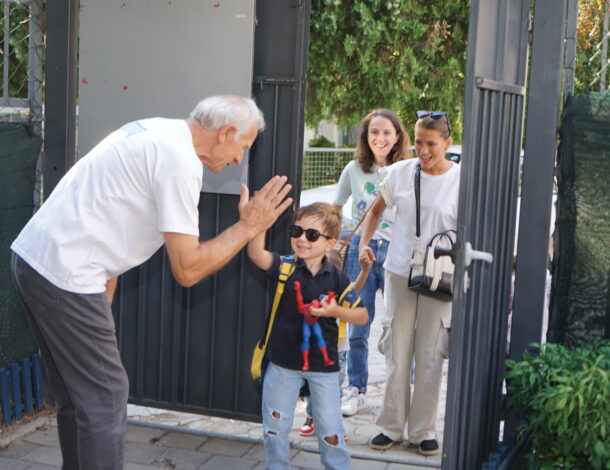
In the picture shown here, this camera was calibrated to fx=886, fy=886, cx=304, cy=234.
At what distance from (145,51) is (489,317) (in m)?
2.42

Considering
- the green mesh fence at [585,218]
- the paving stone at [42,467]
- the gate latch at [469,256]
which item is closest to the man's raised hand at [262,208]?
the gate latch at [469,256]

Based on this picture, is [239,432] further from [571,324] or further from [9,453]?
[571,324]

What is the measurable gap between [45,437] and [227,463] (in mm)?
1062

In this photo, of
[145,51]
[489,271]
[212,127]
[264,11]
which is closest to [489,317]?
[489,271]

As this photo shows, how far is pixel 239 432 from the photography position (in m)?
5.17

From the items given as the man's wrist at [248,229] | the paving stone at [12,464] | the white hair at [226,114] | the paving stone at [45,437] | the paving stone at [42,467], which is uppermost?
the white hair at [226,114]

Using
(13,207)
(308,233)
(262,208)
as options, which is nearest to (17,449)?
(13,207)

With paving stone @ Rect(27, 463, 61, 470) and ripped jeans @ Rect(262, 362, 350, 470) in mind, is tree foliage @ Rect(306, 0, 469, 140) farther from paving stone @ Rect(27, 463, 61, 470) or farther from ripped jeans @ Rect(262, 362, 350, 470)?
ripped jeans @ Rect(262, 362, 350, 470)

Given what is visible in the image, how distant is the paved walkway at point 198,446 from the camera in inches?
183

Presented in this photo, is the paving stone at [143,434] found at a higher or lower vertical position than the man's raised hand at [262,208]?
lower

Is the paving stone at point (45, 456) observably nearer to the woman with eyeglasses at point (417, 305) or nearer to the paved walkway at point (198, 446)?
the paved walkway at point (198, 446)

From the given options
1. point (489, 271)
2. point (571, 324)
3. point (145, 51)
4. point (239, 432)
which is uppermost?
point (145, 51)

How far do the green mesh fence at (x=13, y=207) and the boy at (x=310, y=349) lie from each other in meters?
1.64

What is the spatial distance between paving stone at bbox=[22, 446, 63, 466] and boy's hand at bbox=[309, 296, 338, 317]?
1.72m
